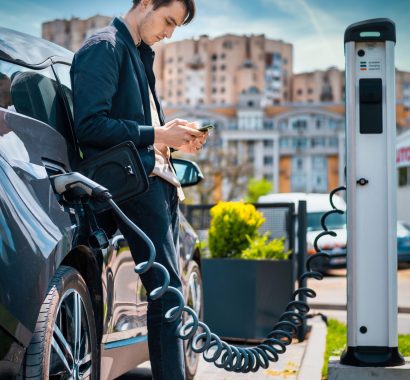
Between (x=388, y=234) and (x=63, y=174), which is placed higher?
(x=63, y=174)

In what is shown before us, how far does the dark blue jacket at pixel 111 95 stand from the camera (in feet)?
11.0

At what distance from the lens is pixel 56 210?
294 centimetres

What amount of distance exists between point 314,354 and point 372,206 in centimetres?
213

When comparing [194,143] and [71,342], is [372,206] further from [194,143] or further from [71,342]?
[71,342]

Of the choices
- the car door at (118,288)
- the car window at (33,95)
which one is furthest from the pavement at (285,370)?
the car window at (33,95)

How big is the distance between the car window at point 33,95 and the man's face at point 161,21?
46cm

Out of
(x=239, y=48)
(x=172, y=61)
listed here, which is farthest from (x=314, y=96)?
(x=172, y=61)

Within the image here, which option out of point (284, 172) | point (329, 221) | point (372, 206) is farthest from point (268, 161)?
point (372, 206)

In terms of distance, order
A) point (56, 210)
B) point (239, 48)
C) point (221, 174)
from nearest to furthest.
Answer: point (56, 210)
point (221, 174)
point (239, 48)

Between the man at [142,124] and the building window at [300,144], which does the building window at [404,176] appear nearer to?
the man at [142,124]

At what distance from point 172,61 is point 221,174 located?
277ft

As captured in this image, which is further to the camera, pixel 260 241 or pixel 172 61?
pixel 172 61

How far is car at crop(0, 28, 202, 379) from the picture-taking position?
257 centimetres

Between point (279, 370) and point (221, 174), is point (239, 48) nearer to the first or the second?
point (221, 174)
